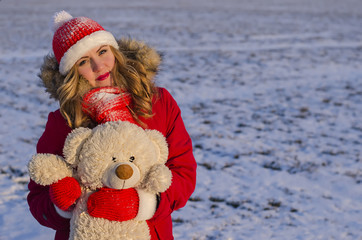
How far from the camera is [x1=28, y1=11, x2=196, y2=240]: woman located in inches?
72.5

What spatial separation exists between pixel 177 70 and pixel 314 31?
7613 millimetres

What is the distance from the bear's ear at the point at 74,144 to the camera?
5.34ft

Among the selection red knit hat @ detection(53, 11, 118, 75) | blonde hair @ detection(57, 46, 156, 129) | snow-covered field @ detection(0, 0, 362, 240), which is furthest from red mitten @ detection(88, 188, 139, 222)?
snow-covered field @ detection(0, 0, 362, 240)

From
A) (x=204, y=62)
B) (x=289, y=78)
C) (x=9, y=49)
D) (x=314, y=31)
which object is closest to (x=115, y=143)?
(x=289, y=78)

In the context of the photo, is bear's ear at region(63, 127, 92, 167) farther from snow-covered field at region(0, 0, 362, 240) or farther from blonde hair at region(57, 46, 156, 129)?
snow-covered field at region(0, 0, 362, 240)

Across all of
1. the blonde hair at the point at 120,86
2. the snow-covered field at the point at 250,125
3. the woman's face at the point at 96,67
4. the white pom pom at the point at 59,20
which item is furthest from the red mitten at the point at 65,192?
the snow-covered field at the point at 250,125

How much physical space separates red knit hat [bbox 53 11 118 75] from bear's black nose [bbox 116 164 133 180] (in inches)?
24.8

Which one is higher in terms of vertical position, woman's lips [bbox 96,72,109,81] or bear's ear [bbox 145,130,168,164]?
woman's lips [bbox 96,72,109,81]

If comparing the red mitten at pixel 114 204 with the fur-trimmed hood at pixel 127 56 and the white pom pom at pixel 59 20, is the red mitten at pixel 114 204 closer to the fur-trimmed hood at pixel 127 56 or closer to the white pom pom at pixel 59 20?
the fur-trimmed hood at pixel 127 56

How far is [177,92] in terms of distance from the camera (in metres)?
7.85

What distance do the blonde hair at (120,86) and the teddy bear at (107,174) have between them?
0.67 ft

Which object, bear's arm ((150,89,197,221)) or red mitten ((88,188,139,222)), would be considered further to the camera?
bear's arm ((150,89,197,221))

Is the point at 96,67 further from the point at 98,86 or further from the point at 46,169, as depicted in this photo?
the point at 46,169

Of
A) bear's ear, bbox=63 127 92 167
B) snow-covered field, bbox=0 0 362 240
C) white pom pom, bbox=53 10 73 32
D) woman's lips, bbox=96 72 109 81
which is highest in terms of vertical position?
white pom pom, bbox=53 10 73 32
